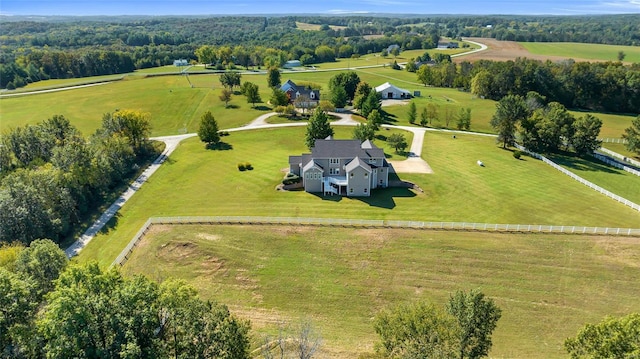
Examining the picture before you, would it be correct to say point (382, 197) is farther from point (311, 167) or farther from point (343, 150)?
point (311, 167)

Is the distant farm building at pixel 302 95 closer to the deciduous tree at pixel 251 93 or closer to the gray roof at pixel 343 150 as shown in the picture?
the deciduous tree at pixel 251 93

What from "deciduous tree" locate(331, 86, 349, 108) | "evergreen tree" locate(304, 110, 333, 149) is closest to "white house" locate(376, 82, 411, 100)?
"deciduous tree" locate(331, 86, 349, 108)

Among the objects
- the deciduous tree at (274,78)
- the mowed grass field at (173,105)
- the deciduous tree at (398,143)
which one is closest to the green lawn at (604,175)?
the mowed grass field at (173,105)

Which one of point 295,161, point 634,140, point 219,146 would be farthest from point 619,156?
point 219,146

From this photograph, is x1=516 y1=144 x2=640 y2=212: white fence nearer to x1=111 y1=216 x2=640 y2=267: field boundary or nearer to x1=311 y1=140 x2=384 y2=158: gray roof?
x1=111 y1=216 x2=640 y2=267: field boundary

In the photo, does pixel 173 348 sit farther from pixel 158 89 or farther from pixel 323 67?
pixel 323 67

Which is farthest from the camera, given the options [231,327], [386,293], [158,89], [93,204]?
[158,89]

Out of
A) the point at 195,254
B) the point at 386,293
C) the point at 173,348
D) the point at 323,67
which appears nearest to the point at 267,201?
the point at 195,254
